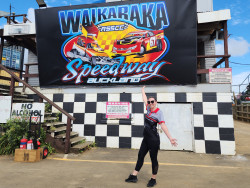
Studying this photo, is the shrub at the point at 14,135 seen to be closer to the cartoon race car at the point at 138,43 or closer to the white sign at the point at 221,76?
the cartoon race car at the point at 138,43

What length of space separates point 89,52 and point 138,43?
1.57 meters

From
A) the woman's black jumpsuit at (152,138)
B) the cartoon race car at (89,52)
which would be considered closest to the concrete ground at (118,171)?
the woman's black jumpsuit at (152,138)

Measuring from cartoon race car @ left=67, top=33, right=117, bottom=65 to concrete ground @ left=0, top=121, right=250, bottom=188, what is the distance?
8.90 feet

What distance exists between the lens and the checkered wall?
14.6 ft

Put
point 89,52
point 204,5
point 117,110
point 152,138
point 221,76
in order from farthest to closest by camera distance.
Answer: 1. point 204,5
2. point 89,52
3. point 117,110
4. point 221,76
5. point 152,138

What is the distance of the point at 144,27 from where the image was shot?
16.5 ft

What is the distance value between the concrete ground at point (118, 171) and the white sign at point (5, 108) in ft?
3.84

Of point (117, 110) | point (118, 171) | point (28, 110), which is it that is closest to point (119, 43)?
point (117, 110)

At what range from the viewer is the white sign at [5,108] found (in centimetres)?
451

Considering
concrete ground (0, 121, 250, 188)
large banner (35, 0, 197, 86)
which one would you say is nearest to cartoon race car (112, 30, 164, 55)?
large banner (35, 0, 197, 86)

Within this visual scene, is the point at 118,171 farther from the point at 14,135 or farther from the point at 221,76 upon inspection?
the point at 221,76

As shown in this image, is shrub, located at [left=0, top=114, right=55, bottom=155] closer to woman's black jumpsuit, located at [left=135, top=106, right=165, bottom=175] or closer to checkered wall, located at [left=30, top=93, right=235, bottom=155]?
checkered wall, located at [left=30, top=93, right=235, bottom=155]

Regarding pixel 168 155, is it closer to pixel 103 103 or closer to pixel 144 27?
pixel 103 103

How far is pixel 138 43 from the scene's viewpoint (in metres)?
5.02
